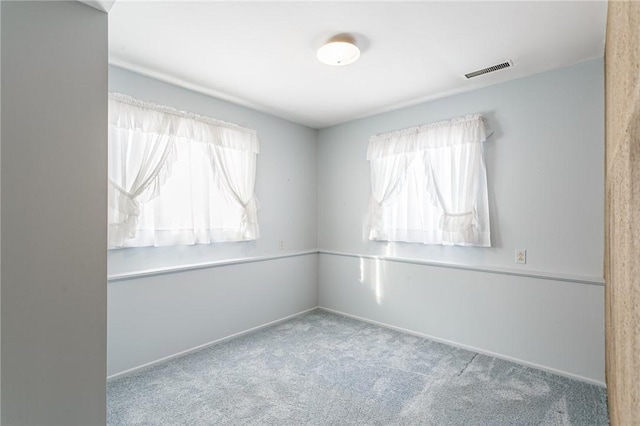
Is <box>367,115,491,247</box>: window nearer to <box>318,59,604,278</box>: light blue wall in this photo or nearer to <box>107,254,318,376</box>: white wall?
<box>318,59,604,278</box>: light blue wall

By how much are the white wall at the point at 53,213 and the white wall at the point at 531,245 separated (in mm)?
2965

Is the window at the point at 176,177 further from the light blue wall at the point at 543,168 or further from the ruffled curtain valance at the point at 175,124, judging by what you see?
the light blue wall at the point at 543,168

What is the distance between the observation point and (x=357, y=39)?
87.8 inches

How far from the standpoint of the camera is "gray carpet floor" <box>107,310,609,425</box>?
2.07 metres

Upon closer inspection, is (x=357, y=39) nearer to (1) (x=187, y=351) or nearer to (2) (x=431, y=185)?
(2) (x=431, y=185)

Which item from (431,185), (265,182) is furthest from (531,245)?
(265,182)

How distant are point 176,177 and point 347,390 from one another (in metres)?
2.37

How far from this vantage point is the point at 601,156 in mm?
2459

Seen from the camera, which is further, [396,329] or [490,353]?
[396,329]

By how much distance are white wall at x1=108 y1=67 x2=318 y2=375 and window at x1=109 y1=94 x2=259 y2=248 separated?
13 cm

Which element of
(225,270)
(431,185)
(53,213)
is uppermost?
(431,185)

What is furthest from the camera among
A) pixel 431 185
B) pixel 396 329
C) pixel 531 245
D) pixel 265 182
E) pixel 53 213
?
pixel 265 182

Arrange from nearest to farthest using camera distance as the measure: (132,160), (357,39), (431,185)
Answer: (357,39)
(132,160)
(431,185)

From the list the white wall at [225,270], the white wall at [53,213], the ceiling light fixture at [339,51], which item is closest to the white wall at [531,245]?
the white wall at [225,270]
